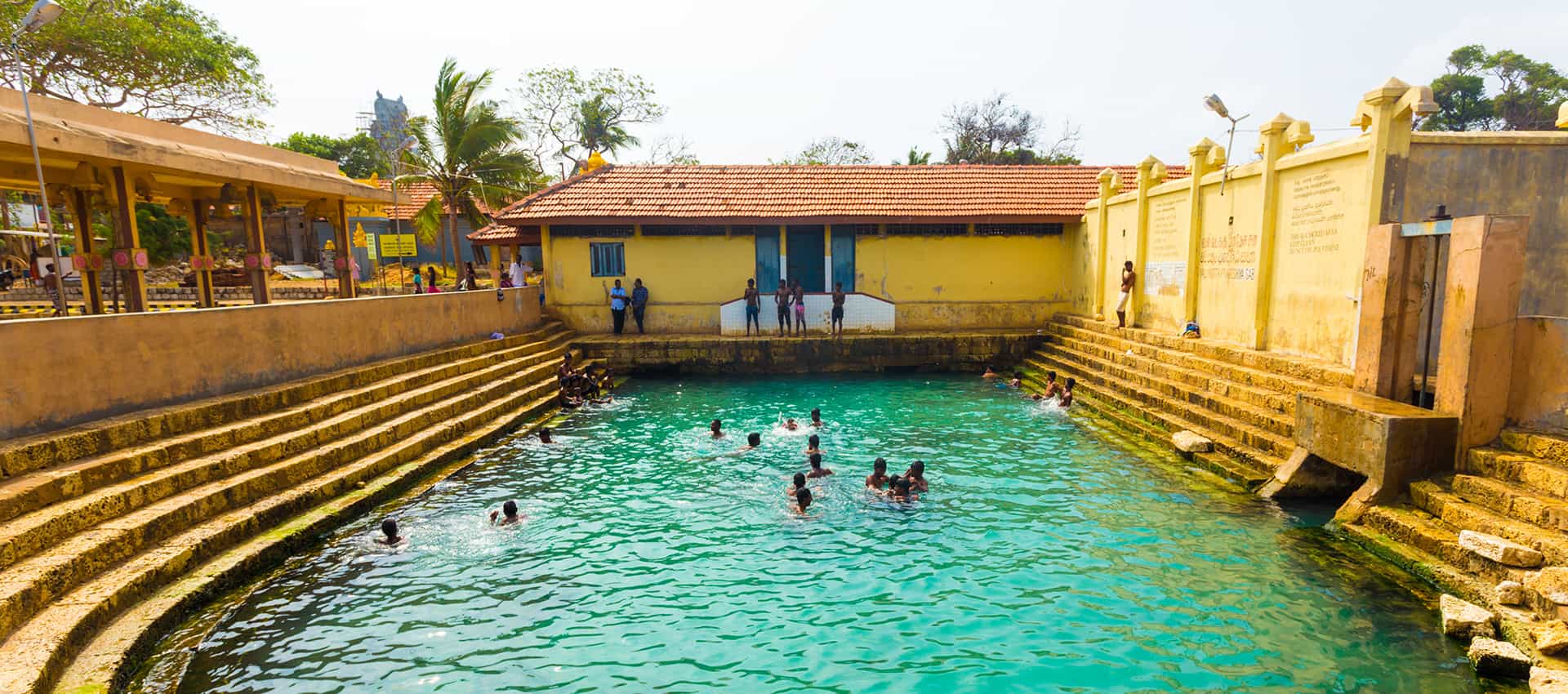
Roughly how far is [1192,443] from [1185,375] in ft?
8.10

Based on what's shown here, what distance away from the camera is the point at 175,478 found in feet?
23.4

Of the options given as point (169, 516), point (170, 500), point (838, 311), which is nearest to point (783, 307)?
point (838, 311)

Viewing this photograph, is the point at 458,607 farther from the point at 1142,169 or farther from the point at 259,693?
the point at 1142,169

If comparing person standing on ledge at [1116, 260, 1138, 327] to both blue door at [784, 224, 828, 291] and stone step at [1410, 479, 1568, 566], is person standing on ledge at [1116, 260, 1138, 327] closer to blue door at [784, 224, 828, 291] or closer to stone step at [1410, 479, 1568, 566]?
blue door at [784, 224, 828, 291]

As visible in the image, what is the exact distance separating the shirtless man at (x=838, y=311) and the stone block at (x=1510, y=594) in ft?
46.3

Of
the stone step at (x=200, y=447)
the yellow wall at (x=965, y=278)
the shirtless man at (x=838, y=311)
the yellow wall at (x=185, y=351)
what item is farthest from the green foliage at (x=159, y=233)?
the yellow wall at (x=965, y=278)

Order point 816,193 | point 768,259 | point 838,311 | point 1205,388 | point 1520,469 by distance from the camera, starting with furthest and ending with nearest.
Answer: point 816,193 → point 768,259 → point 838,311 → point 1205,388 → point 1520,469

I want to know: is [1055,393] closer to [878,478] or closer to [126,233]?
[878,478]

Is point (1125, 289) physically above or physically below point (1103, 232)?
below

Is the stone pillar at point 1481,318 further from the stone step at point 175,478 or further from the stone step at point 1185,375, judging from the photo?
the stone step at point 175,478

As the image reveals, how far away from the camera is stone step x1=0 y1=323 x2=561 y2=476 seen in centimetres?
648

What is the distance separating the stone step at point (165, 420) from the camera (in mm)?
6480

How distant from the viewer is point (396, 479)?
9203 mm

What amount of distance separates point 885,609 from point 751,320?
44.3 ft
